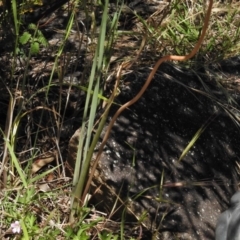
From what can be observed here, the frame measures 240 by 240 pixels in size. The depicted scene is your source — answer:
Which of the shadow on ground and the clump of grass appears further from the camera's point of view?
the clump of grass

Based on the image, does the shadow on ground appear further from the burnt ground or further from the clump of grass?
the clump of grass

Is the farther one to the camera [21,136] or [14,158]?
[21,136]

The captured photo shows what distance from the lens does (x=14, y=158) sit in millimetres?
2984

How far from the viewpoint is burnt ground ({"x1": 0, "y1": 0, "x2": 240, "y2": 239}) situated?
304 centimetres

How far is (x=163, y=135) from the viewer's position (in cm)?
322

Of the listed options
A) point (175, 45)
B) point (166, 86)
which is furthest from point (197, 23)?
point (166, 86)

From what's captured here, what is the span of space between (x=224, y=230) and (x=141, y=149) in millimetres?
491

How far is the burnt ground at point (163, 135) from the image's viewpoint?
3045 mm

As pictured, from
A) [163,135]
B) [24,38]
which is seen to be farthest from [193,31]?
[24,38]

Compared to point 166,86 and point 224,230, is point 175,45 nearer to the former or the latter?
point 166,86

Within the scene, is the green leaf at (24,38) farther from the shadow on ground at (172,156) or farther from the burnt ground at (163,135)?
the shadow on ground at (172,156)

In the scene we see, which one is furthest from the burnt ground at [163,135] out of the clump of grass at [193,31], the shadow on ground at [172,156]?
the clump of grass at [193,31]

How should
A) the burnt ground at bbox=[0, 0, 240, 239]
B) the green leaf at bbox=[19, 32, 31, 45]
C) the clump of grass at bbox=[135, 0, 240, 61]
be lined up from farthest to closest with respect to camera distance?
the clump of grass at bbox=[135, 0, 240, 61], the burnt ground at bbox=[0, 0, 240, 239], the green leaf at bbox=[19, 32, 31, 45]

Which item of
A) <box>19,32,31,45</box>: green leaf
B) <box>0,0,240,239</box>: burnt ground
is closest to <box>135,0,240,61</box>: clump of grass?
<box>0,0,240,239</box>: burnt ground
